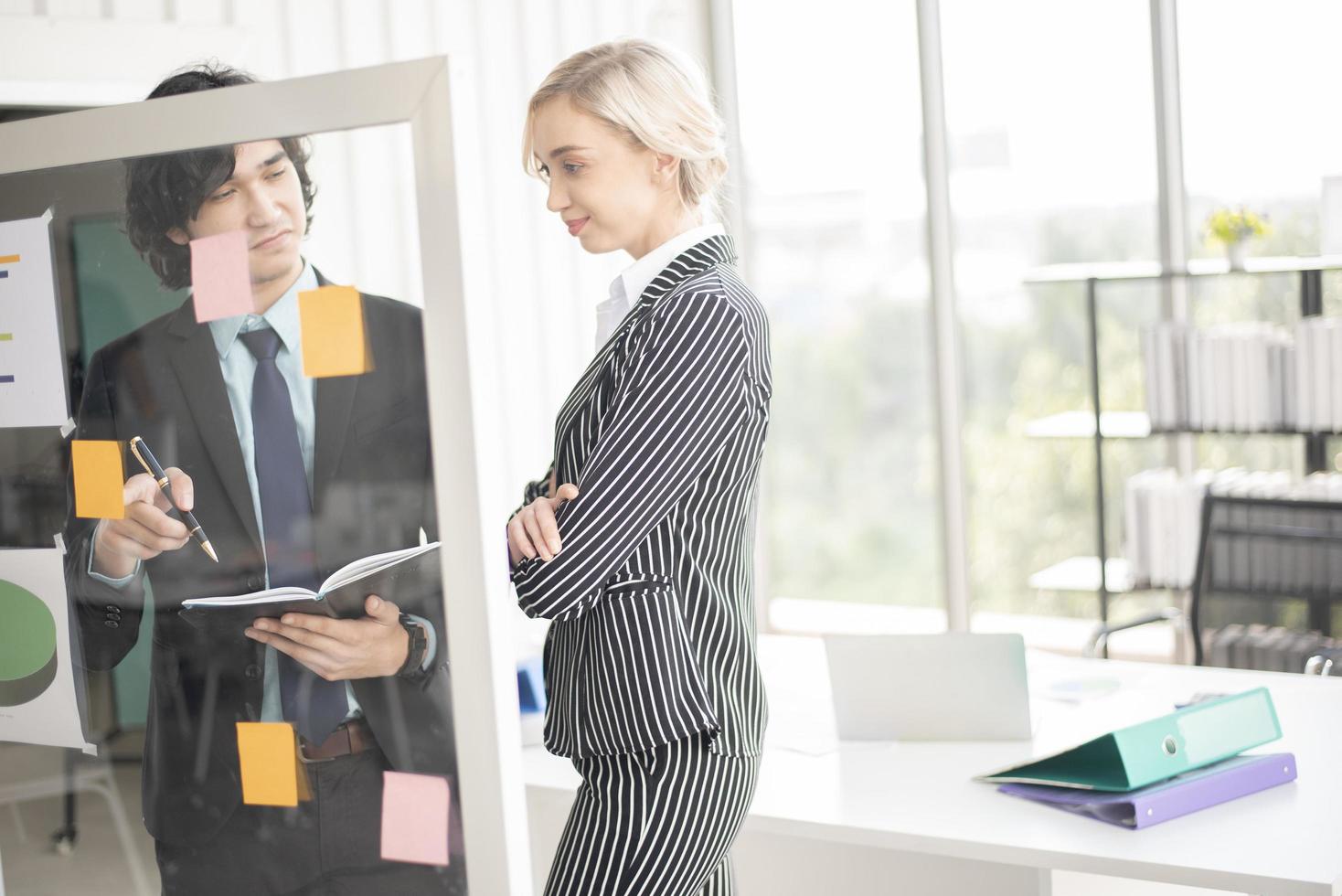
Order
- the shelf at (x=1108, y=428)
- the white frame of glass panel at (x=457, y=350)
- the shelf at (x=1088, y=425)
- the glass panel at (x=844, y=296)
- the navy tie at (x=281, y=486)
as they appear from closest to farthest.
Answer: the white frame of glass panel at (x=457, y=350)
the navy tie at (x=281, y=486)
the shelf at (x=1108, y=428)
the shelf at (x=1088, y=425)
the glass panel at (x=844, y=296)

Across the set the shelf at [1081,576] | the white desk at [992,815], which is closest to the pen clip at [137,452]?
the white desk at [992,815]

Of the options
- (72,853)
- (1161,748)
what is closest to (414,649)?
(72,853)

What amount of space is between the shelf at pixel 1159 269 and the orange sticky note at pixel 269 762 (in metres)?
3.11

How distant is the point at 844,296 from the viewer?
4.64m

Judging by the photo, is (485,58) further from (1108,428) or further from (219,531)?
(219,531)

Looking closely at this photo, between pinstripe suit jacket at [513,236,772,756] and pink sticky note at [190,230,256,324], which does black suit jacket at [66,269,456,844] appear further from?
pinstripe suit jacket at [513,236,772,756]

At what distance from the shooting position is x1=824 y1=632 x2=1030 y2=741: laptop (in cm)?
210

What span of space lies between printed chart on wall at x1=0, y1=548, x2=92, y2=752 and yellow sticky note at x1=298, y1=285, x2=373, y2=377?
465mm

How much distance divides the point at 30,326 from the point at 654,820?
88cm

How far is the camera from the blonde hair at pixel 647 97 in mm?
1496

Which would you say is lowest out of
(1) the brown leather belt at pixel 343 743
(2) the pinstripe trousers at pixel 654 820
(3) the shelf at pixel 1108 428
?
(2) the pinstripe trousers at pixel 654 820

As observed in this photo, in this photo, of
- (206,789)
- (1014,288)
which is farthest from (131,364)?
(1014,288)

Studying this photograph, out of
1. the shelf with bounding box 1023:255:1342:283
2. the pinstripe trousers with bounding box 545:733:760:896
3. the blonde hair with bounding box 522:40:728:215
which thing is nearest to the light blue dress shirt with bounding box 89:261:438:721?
the pinstripe trousers with bounding box 545:733:760:896

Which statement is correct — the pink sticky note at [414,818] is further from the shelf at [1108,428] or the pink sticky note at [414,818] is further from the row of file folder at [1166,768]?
the shelf at [1108,428]
